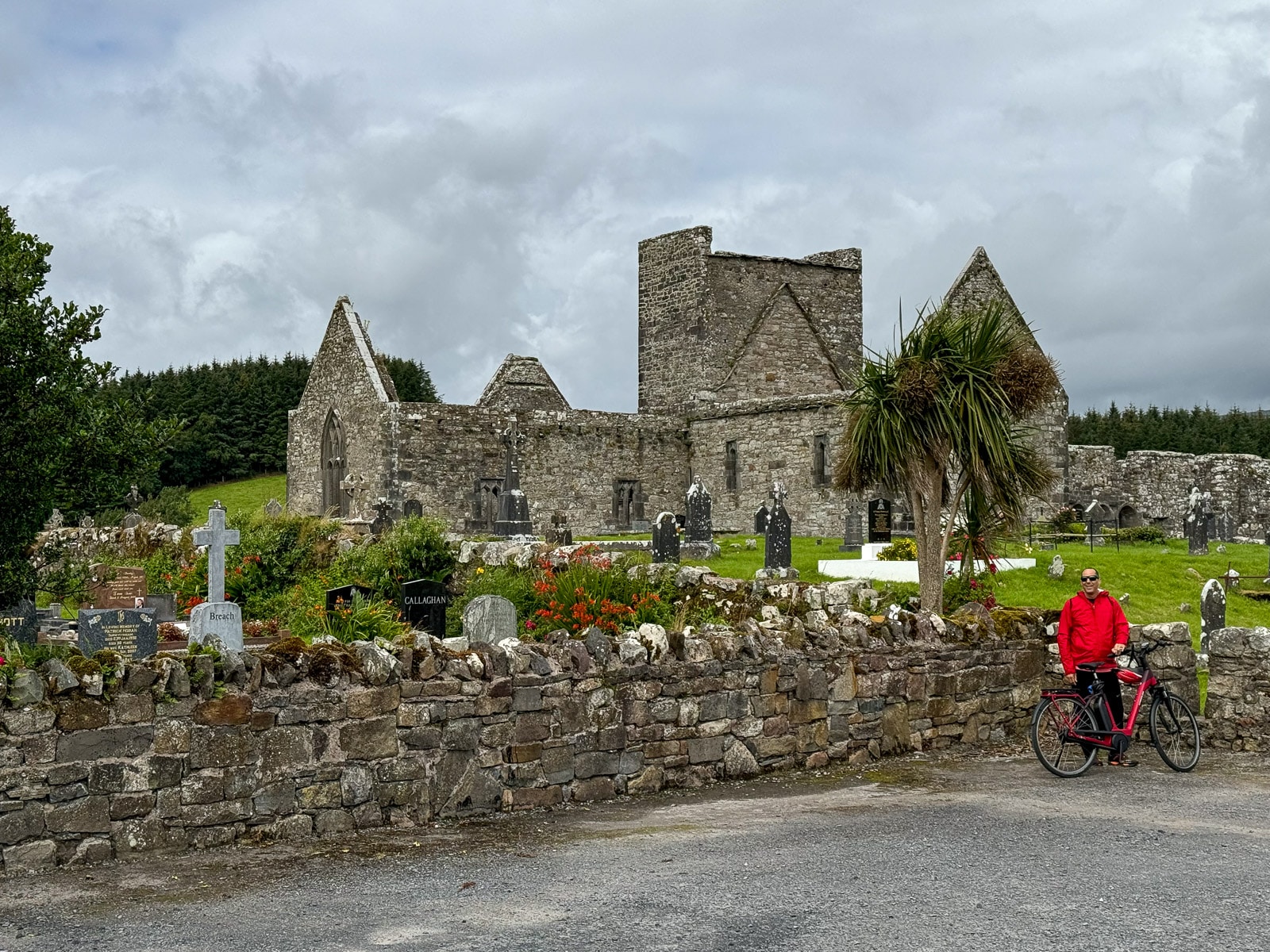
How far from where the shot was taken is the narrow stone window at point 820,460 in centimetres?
3186

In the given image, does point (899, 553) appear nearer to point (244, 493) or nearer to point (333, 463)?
point (333, 463)

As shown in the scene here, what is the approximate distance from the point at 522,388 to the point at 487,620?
29650mm

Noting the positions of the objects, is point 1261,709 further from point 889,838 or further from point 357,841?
point 357,841

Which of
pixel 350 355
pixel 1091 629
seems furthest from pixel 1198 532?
pixel 350 355

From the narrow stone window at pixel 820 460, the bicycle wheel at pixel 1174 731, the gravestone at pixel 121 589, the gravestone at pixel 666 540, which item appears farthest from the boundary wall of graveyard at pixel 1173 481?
the bicycle wheel at pixel 1174 731

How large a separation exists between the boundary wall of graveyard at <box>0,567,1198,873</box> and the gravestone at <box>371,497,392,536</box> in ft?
43.8

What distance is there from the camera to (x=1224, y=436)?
211 ft

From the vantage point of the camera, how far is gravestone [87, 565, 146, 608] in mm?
17422

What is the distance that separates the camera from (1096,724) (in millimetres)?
9555

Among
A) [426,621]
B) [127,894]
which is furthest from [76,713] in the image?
[426,621]

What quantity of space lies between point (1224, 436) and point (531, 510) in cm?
4491

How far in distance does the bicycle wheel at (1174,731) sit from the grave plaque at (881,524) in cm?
1428

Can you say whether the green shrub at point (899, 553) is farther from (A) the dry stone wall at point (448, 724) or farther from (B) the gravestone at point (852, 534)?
(A) the dry stone wall at point (448, 724)

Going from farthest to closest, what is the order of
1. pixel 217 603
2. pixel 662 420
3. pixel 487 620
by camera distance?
pixel 662 420 < pixel 217 603 < pixel 487 620
